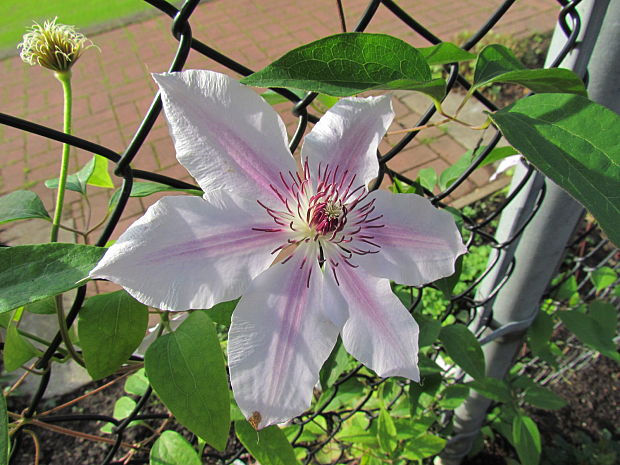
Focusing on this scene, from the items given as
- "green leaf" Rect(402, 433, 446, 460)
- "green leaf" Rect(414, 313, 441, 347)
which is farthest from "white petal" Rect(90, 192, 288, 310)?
"green leaf" Rect(402, 433, 446, 460)

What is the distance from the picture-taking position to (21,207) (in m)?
0.65

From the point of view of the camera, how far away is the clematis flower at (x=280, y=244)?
1.61 feet

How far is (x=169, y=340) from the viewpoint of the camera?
0.63 metres

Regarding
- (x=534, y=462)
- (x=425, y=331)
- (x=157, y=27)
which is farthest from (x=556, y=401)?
(x=157, y=27)

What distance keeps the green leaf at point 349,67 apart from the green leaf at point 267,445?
524 mm

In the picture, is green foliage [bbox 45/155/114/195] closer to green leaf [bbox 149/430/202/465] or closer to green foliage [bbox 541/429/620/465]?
green leaf [bbox 149/430/202/465]

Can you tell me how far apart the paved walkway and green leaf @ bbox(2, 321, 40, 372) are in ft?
7.42

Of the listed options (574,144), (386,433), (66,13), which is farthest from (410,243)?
(66,13)

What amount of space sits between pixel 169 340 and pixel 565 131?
1.79 feet

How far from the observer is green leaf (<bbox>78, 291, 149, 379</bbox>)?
2.02 ft

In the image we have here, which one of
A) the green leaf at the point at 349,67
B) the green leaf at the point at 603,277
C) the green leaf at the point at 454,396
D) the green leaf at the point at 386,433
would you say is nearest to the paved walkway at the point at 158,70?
the green leaf at the point at 603,277

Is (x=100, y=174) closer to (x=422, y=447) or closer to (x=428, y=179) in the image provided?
(x=428, y=179)

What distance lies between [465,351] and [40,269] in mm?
771

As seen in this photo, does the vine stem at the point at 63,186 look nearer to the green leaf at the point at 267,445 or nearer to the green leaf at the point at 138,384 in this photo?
the green leaf at the point at 267,445
